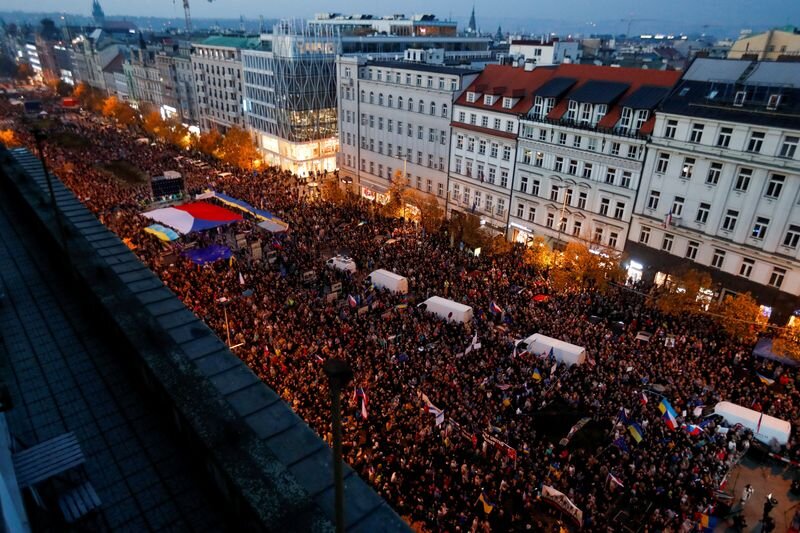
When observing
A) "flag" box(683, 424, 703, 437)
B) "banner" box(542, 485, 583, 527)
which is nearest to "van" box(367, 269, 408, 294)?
"banner" box(542, 485, 583, 527)

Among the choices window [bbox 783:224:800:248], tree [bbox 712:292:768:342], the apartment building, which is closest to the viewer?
tree [bbox 712:292:768:342]

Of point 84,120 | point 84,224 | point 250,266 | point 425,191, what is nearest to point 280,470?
point 84,224

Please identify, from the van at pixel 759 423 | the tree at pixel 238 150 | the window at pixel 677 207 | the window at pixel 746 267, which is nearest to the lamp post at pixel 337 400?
the van at pixel 759 423

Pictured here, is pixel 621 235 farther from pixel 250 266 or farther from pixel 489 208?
pixel 250 266

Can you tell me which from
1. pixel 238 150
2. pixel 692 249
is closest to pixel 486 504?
pixel 692 249

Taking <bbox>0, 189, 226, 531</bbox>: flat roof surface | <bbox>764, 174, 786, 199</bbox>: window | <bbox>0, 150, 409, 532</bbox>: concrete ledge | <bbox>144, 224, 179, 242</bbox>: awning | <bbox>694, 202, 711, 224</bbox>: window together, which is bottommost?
<bbox>144, 224, 179, 242</bbox>: awning

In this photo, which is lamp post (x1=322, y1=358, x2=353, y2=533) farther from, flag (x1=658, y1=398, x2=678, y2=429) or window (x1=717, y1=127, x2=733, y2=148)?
window (x1=717, y1=127, x2=733, y2=148)

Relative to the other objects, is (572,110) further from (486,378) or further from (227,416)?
(227,416)
